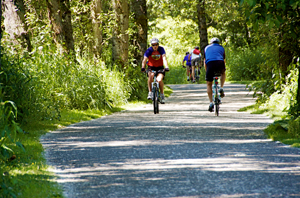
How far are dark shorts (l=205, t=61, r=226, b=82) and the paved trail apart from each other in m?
2.24

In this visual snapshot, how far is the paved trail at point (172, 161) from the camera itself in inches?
221

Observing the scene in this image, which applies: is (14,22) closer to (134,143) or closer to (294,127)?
(134,143)

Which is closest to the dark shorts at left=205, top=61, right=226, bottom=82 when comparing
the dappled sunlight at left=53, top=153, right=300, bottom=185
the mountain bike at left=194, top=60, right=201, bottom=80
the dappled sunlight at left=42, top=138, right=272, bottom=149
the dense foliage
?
the dense foliage

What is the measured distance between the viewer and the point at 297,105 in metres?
9.77

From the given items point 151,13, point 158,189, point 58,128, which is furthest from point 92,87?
point 151,13

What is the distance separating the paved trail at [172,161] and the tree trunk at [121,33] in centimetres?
813

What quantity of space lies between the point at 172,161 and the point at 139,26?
14.9m

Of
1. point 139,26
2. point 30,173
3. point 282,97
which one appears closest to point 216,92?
point 282,97

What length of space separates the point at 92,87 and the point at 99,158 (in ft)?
26.6

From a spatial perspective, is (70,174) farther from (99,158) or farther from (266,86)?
(266,86)

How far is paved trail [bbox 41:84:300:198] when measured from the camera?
18.4ft

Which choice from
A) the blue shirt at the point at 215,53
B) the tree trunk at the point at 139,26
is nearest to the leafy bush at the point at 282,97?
the blue shirt at the point at 215,53

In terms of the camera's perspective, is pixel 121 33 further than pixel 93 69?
Yes

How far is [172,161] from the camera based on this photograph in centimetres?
708
